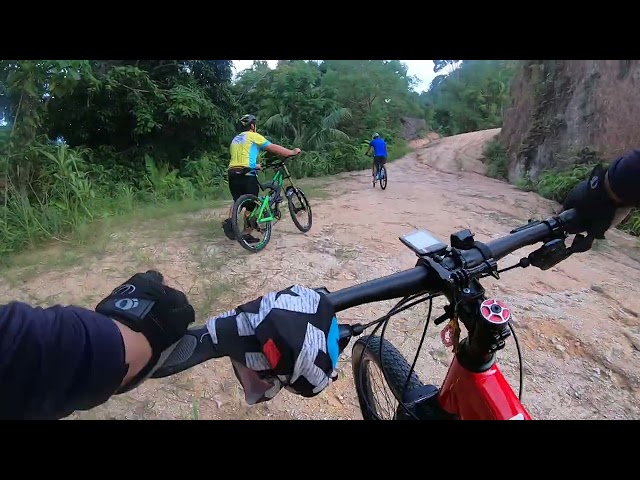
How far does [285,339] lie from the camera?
2.41 ft

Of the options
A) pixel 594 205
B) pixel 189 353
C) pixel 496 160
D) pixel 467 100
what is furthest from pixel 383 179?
pixel 467 100

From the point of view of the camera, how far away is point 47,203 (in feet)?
18.5

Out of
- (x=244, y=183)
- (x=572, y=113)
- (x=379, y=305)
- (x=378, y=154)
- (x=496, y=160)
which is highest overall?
(x=572, y=113)

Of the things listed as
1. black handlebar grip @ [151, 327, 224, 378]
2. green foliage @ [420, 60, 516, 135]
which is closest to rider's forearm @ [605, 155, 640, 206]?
black handlebar grip @ [151, 327, 224, 378]

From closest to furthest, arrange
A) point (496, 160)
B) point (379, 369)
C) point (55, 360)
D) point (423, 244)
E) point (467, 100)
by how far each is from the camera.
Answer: point (55, 360)
point (423, 244)
point (379, 369)
point (496, 160)
point (467, 100)

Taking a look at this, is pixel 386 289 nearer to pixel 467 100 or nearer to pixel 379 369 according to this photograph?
pixel 379 369

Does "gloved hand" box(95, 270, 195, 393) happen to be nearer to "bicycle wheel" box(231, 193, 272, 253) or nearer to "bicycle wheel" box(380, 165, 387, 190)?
"bicycle wheel" box(231, 193, 272, 253)

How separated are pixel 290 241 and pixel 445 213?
3677 millimetres

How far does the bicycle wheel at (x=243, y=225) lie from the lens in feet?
16.7

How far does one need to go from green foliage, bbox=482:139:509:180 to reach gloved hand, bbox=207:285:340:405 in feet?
49.3

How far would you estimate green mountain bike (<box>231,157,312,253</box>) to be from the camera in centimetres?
514

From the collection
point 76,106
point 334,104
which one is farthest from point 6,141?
point 334,104

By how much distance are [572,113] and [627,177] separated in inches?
480
